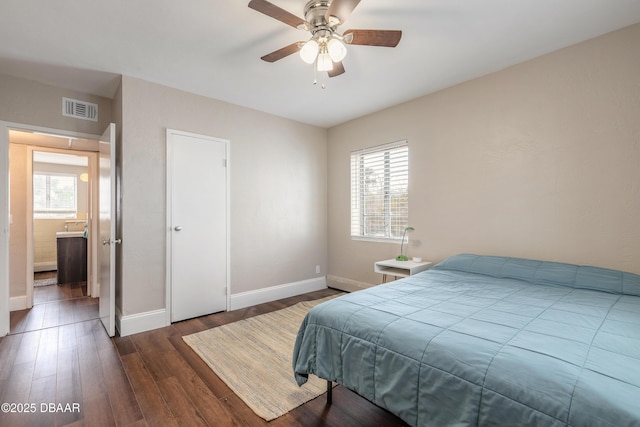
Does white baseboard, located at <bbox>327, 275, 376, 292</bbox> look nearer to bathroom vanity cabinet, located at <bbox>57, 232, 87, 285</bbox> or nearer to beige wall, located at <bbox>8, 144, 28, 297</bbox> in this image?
beige wall, located at <bbox>8, 144, 28, 297</bbox>

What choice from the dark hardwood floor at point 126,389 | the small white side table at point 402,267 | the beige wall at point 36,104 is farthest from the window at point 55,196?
the small white side table at point 402,267

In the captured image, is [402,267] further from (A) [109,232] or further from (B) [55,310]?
(B) [55,310]

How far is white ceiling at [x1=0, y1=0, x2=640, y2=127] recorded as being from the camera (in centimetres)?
192

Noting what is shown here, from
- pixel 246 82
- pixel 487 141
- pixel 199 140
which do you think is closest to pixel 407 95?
pixel 487 141

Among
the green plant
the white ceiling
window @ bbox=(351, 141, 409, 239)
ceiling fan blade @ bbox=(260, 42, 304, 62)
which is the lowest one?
the green plant

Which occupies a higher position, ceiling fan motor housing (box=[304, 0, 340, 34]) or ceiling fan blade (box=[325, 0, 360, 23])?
ceiling fan motor housing (box=[304, 0, 340, 34])

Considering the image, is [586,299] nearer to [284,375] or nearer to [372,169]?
[284,375]

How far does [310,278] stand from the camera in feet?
14.5

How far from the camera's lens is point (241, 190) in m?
3.67

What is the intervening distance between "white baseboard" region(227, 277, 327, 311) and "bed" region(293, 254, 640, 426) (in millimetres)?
2006

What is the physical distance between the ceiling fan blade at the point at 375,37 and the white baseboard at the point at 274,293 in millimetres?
3043

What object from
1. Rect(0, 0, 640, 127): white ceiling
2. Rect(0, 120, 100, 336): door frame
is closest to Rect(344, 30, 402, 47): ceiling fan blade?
Rect(0, 0, 640, 127): white ceiling

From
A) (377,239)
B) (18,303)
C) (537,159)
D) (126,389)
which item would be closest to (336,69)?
(537,159)

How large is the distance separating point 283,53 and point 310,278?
3.21m
